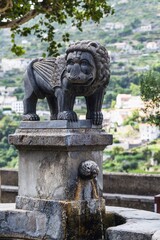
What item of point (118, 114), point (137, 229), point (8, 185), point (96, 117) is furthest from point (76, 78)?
point (118, 114)

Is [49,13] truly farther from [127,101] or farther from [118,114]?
Answer: [127,101]

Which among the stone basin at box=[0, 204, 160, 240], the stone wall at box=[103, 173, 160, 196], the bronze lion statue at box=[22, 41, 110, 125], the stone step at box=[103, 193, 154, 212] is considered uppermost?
the bronze lion statue at box=[22, 41, 110, 125]

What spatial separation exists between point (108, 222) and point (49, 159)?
1.04m

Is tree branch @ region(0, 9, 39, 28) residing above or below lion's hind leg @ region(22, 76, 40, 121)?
above

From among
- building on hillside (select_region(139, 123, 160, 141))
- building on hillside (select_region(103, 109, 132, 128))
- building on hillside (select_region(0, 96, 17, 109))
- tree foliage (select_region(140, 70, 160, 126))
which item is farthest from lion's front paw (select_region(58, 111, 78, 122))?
building on hillside (select_region(0, 96, 17, 109))

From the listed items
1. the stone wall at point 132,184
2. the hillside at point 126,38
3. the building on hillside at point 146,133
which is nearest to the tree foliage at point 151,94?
the stone wall at point 132,184

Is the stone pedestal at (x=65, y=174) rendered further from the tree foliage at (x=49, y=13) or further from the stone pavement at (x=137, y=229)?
the tree foliage at (x=49, y=13)

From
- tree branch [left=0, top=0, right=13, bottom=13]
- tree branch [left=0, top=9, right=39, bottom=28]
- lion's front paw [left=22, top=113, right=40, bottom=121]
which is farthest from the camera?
tree branch [left=0, top=9, right=39, bottom=28]

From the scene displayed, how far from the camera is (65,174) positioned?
22.0ft

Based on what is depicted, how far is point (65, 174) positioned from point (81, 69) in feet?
3.79

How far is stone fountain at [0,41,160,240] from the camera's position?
6.72 m

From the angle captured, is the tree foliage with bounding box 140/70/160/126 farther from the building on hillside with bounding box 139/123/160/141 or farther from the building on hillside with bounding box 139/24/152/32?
the building on hillside with bounding box 139/24/152/32

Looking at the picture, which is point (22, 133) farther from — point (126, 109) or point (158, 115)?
point (126, 109)

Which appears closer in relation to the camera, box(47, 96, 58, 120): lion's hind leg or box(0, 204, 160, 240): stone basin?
box(0, 204, 160, 240): stone basin
